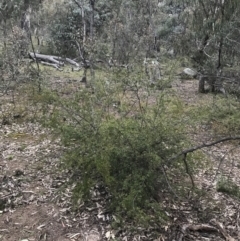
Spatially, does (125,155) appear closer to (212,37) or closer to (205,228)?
(205,228)

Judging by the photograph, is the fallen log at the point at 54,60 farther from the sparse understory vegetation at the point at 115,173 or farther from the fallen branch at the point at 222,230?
the fallen branch at the point at 222,230

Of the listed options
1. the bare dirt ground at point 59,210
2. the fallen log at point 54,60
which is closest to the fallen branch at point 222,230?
the bare dirt ground at point 59,210

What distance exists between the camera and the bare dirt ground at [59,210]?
3.38 m

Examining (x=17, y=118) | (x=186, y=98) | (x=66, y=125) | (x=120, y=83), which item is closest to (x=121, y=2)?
(x=186, y=98)

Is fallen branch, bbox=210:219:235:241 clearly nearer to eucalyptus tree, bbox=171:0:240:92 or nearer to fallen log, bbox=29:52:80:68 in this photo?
eucalyptus tree, bbox=171:0:240:92

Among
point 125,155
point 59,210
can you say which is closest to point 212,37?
point 125,155

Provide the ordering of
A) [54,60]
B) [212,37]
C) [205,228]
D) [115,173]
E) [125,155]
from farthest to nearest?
1. [54,60]
2. [212,37]
3. [115,173]
4. [125,155]
5. [205,228]

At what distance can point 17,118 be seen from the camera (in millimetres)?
7180

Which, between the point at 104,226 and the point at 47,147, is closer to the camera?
the point at 104,226

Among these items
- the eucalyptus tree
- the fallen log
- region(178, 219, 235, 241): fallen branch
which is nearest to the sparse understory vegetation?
region(178, 219, 235, 241): fallen branch

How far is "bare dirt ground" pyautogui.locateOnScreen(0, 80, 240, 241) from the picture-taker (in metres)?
3.38

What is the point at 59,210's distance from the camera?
3.78 meters

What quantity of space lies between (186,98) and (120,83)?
19.2ft

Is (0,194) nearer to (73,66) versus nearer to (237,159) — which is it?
(237,159)
